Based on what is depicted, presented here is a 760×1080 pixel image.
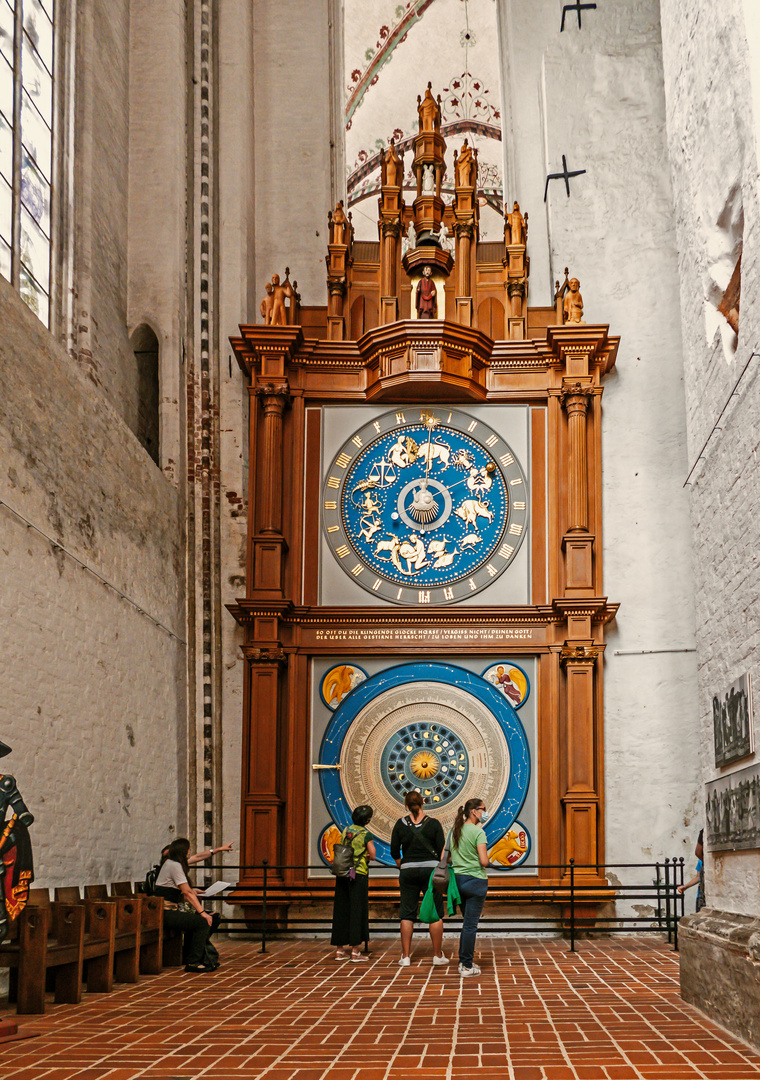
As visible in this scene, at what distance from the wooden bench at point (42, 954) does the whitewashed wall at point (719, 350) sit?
11.1 feet

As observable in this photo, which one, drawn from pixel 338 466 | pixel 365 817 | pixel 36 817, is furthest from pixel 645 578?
pixel 36 817

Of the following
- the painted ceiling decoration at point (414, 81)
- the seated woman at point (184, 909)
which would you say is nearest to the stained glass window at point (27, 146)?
the seated woman at point (184, 909)

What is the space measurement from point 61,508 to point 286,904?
398cm

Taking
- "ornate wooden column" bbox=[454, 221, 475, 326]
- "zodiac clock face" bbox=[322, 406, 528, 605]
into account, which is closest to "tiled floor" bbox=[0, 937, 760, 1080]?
"zodiac clock face" bbox=[322, 406, 528, 605]

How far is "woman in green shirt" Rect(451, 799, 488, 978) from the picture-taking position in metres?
7.25

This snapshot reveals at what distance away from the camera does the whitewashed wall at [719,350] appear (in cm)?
580

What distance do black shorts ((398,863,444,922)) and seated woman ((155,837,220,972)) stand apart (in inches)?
50.8

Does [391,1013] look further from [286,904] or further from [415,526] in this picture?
[415,526]

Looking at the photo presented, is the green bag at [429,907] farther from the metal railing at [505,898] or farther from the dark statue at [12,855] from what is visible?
the dark statue at [12,855]

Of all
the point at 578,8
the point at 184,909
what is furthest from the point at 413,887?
the point at 578,8

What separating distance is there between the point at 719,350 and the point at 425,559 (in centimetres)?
468

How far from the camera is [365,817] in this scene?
813 cm

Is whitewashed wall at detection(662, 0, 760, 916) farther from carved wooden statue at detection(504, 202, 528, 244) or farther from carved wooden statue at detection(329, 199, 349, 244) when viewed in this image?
carved wooden statue at detection(329, 199, 349, 244)

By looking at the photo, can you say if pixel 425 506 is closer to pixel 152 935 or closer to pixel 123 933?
pixel 152 935
